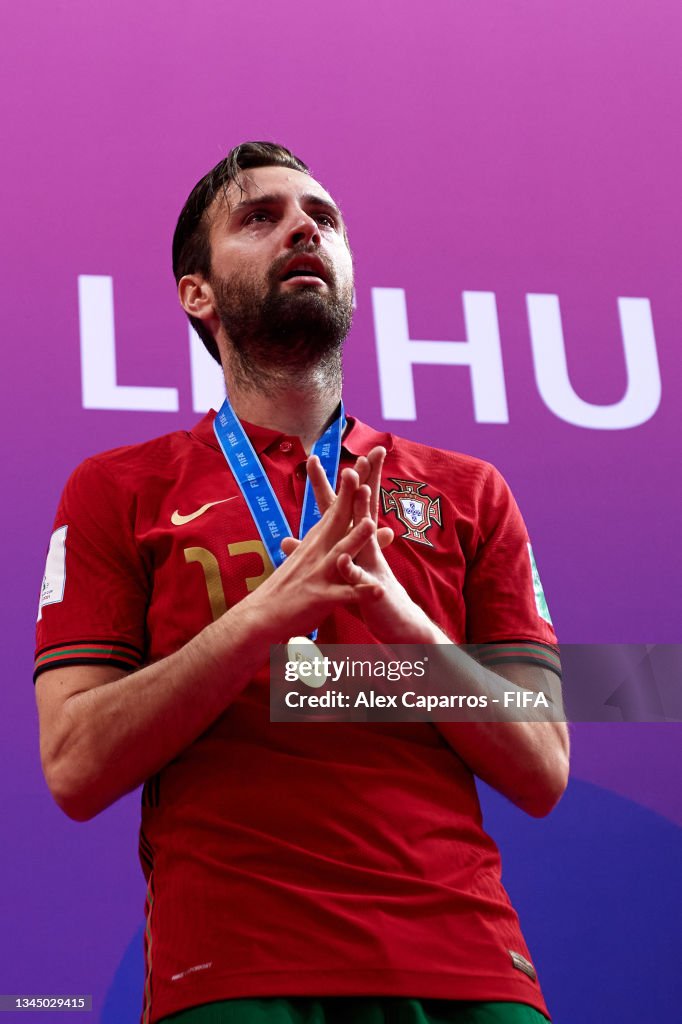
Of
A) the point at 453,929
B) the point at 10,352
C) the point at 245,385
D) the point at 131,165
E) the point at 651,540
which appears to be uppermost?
the point at 131,165

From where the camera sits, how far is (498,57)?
2.70m

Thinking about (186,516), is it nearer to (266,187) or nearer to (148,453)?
(148,453)

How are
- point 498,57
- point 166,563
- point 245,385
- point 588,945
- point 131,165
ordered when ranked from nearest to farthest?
1. point 166,563
2. point 245,385
3. point 588,945
4. point 131,165
5. point 498,57

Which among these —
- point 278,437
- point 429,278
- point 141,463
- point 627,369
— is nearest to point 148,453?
point 141,463

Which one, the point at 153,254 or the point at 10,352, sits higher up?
the point at 153,254

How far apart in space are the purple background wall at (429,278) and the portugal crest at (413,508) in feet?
2.67

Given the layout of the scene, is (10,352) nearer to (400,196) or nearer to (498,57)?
(400,196)

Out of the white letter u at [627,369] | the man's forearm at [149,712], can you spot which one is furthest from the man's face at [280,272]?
the white letter u at [627,369]

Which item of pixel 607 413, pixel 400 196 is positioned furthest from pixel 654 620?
pixel 400 196

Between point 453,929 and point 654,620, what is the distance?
1.19 meters

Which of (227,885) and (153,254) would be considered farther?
(153,254)

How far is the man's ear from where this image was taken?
1781 millimetres

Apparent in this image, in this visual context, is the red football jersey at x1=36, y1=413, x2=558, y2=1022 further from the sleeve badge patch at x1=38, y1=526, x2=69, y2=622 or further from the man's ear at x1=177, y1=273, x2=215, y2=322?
the man's ear at x1=177, y1=273, x2=215, y2=322


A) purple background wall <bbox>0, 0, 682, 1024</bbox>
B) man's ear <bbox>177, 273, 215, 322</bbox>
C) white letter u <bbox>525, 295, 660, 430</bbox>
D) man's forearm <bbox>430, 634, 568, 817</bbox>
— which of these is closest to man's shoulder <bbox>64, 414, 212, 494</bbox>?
man's ear <bbox>177, 273, 215, 322</bbox>
